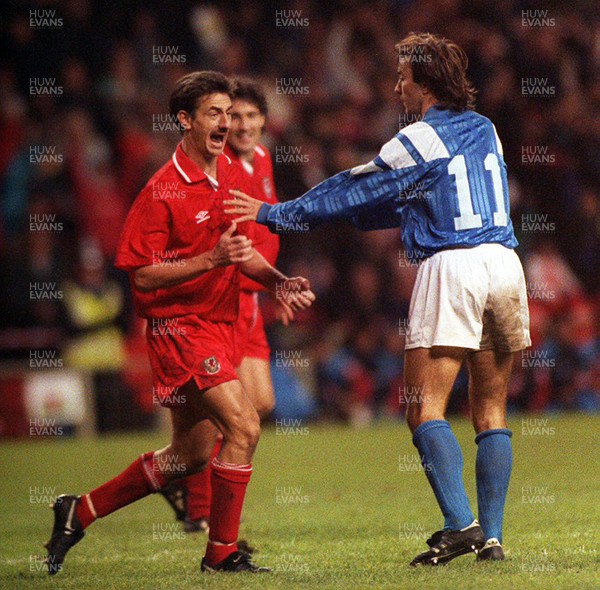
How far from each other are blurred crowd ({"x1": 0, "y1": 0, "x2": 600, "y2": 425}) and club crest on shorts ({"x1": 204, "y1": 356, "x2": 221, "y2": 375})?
278 inches

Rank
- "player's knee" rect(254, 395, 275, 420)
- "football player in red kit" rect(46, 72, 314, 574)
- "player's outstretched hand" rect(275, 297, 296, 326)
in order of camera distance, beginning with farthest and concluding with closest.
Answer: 1. "player's knee" rect(254, 395, 275, 420)
2. "player's outstretched hand" rect(275, 297, 296, 326)
3. "football player in red kit" rect(46, 72, 314, 574)

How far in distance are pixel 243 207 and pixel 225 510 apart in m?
1.37

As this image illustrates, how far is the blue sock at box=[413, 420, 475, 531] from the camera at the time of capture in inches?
201

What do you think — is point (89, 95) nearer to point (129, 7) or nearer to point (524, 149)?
point (129, 7)

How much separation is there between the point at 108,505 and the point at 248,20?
10.3 metres

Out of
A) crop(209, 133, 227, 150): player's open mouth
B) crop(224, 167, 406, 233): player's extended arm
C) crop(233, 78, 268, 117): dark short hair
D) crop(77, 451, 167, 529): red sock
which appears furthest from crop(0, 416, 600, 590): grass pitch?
crop(233, 78, 268, 117): dark short hair

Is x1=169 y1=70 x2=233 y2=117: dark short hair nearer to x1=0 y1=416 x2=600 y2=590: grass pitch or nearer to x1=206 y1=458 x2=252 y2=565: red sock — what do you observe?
x1=206 y1=458 x2=252 y2=565: red sock

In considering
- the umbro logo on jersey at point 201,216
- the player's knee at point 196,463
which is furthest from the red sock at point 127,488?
the umbro logo on jersey at point 201,216

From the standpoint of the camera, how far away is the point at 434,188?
5.23 meters

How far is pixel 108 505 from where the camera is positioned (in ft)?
19.5

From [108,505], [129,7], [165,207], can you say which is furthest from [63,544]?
[129,7]

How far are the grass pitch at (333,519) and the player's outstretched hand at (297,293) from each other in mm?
1196

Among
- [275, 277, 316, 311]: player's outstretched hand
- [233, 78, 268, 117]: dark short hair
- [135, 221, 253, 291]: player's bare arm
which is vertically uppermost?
[233, 78, 268, 117]: dark short hair

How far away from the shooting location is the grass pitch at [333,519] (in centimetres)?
512
